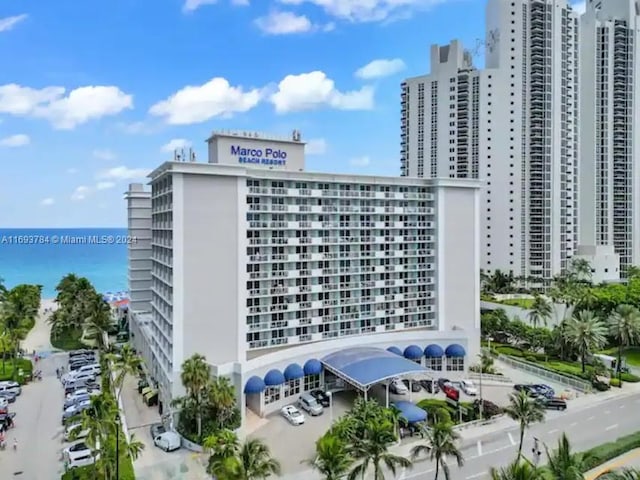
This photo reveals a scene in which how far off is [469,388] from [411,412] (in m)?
11.0

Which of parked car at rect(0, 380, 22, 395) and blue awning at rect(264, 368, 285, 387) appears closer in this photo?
blue awning at rect(264, 368, 285, 387)

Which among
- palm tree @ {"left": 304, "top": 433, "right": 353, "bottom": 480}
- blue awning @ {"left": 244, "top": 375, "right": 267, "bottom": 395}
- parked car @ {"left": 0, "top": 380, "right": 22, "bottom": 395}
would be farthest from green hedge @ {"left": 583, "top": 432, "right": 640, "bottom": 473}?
parked car @ {"left": 0, "top": 380, "right": 22, "bottom": 395}

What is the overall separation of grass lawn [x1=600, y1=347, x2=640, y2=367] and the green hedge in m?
25.4

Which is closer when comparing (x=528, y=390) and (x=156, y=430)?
(x=156, y=430)

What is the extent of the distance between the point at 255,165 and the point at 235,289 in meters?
11.4

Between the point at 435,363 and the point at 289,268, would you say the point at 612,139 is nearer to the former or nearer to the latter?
the point at 435,363

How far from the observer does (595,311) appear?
63719mm

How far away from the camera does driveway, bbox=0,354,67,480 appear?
3192cm

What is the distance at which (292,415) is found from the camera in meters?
39.2

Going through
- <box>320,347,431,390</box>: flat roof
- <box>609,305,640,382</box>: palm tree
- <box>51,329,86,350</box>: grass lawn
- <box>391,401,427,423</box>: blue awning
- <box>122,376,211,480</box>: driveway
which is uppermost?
<box>609,305,640,382</box>: palm tree

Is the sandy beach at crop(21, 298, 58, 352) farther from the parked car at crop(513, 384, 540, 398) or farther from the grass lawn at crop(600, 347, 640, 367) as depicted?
the grass lawn at crop(600, 347, 640, 367)

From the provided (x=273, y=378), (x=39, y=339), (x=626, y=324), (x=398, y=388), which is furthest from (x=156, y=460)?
(x=39, y=339)

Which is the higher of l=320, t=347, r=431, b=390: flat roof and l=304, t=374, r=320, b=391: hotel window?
l=320, t=347, r=431, b=390: flat roof

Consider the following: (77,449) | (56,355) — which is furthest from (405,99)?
(77,449)
